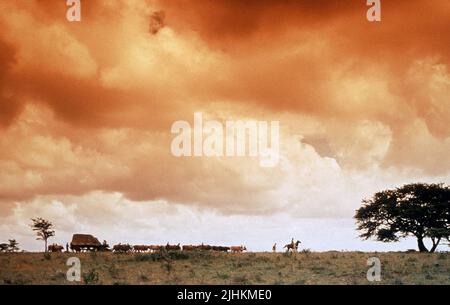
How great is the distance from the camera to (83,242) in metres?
76.8

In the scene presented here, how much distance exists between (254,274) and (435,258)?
16.7 m

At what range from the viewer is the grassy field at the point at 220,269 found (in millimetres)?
27141

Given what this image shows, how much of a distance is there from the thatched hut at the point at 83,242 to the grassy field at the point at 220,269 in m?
38.6

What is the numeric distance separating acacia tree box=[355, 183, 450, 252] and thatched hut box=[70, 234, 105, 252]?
132 feet

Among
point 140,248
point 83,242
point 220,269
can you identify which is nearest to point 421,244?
point 140,248

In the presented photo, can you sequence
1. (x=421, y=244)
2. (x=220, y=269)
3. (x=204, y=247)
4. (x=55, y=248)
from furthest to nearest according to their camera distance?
(x=204, y=247) → (x=421, y=244) → (x=55, y=248) → (x=220, y=269)

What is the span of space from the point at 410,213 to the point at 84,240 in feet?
160

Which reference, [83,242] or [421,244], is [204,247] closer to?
[83,242]

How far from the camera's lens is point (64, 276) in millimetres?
27984

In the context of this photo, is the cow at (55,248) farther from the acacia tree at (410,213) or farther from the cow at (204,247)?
the acacia tree at (410,213)

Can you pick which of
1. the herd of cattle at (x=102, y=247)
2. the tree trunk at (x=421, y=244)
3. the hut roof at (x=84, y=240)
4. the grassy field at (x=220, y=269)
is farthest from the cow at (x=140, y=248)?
the tree trunk at (x=421, y=244)
